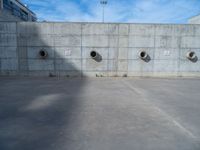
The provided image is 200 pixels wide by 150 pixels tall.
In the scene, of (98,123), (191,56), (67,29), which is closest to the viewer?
(98,123)

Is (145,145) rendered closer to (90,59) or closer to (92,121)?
(92,121)

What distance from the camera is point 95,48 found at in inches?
340

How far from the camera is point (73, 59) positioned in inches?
340

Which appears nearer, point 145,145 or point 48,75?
point 145,145

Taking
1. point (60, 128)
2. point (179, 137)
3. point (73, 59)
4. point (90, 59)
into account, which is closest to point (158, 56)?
point (90, 59)

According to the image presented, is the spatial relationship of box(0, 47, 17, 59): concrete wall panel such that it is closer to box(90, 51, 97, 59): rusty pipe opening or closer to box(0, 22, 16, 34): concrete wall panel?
box(0, 22, 16, 34): concrete wall panel

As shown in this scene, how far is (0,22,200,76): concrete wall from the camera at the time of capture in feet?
27.8

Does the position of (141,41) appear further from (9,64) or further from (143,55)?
(9,64)

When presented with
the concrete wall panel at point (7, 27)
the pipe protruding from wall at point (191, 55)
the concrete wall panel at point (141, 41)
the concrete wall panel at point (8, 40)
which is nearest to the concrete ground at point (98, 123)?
the concrete wall panel at point (141, 41)

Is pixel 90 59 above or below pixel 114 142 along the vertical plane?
above

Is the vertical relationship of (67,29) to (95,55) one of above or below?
above

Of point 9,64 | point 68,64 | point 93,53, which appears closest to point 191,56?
point 93,53

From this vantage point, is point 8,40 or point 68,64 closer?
point 8,40

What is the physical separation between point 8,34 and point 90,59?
14.5 feet
